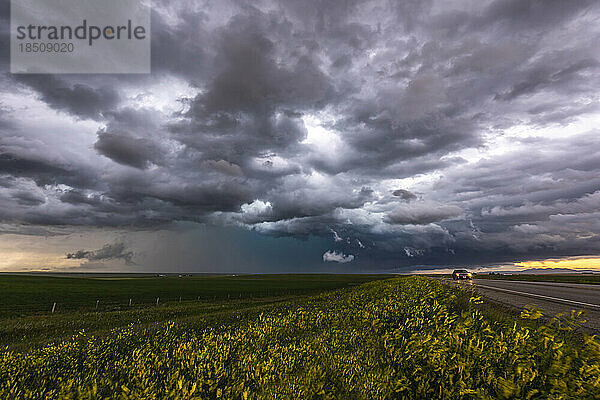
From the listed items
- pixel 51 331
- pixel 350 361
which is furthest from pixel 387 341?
pixel 51 331

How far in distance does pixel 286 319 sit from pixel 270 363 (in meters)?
4.85

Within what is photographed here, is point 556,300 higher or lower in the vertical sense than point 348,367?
lower

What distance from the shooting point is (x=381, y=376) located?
5.75 meters

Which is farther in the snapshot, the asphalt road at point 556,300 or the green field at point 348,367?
the asphalt road at point 556,300

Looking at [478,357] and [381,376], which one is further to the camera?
[381,376]

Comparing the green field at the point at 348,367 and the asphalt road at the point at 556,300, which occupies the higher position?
the green field at the point at 348,367

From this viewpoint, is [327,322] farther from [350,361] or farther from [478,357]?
[478,357]

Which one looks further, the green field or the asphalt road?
the asphalt road

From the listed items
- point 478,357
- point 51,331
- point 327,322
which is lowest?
point 51,331

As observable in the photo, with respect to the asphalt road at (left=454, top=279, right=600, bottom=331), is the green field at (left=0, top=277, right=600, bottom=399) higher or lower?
higher

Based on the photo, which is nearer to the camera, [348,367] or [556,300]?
[348,367]

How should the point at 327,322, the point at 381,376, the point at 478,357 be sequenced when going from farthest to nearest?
the point at 327,322, the point at 381,376, the point at 478,357

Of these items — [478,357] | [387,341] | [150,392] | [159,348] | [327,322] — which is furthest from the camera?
[327,322]

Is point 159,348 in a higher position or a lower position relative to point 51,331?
higher
